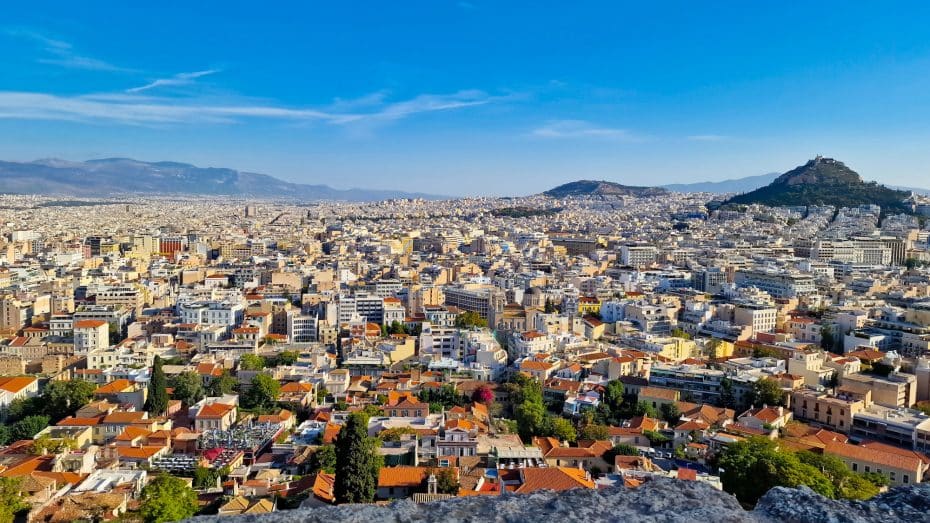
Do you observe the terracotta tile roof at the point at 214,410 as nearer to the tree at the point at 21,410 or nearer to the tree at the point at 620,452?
the tree at the point at 21,410

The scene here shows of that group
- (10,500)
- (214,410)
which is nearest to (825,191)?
(214,410)

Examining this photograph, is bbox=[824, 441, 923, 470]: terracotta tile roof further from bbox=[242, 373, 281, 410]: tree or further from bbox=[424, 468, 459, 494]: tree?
bbox=[242, 373, 281, 410]: tree

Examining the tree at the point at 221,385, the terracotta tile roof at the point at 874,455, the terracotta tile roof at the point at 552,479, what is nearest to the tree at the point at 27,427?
the tree at the point at 221,385

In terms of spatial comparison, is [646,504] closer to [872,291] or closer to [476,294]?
[476,294]

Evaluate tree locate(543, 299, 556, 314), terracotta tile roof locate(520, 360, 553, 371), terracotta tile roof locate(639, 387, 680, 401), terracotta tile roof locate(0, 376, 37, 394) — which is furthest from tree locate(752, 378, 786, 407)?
terracotta tile roof locate(0, 376, 37, 394)

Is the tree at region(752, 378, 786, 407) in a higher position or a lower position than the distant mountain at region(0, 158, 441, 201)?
lower
